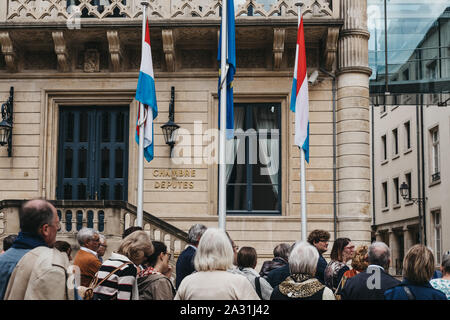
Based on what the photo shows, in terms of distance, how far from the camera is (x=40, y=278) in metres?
3.73

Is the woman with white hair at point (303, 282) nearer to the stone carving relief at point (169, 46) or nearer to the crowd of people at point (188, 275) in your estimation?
the crowd of people at point (188, 275)

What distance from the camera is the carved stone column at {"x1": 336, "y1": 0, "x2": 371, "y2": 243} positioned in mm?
14516

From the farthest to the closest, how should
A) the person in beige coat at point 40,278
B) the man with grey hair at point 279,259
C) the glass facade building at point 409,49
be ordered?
the glass facade building at point 409,49 → the man with grey hair at point 279,259 → the person in beige coat at point 40,278

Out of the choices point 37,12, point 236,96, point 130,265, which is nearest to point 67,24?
point 37,12

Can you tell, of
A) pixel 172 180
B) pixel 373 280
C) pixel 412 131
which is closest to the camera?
pixel 373 280

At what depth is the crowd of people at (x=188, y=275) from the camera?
12.5ft

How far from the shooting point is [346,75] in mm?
14914

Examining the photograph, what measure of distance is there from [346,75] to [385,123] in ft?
84.4

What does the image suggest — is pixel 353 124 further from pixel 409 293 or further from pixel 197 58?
pixel 409 293

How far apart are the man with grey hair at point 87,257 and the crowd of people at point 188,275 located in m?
0.01

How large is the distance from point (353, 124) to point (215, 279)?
35.8 feet

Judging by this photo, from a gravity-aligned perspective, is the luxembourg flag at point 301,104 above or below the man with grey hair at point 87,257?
above

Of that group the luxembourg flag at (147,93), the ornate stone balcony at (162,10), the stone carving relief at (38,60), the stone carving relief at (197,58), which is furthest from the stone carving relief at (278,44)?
the stone carving relief at (38,60)

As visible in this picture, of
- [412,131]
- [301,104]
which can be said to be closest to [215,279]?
[301,104]
